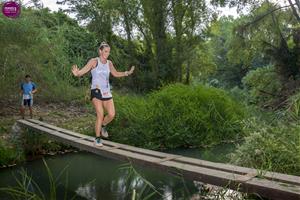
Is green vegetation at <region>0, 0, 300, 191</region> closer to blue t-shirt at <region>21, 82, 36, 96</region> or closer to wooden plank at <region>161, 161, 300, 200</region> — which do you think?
blue t-shirt at <region>21, 82, 36, 96</region>

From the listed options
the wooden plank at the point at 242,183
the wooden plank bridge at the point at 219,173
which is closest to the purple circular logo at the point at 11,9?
the wooden plank bridge at the point at 219,173

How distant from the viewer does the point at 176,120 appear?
37.8ft

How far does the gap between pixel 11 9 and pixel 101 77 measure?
6.14 m

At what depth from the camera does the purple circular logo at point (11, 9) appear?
11.3 m

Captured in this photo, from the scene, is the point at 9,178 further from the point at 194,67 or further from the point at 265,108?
the point at 194,67

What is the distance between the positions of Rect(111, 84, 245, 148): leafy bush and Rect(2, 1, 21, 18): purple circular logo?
11.8 feet

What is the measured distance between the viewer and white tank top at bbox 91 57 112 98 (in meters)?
6.42

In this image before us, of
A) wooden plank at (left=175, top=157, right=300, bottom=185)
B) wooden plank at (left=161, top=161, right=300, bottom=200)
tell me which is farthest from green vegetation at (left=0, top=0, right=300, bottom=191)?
wooden plank at (left=161, top=161, right=300, bottom=200)

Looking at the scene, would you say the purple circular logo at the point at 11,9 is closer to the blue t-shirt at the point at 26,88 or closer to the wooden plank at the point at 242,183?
the blue t-shirt at the point at 26,88

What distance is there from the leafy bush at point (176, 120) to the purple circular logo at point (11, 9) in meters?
3.61

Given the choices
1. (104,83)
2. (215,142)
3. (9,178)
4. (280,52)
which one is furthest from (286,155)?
(280,52)

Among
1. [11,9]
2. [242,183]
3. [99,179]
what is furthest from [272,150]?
[11,9]

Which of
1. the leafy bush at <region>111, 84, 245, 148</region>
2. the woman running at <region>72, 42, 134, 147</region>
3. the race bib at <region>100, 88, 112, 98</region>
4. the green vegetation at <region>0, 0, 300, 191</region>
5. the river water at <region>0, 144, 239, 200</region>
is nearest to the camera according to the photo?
the woman running at <region>72, 42, 134, 147</region>

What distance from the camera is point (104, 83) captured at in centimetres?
653
